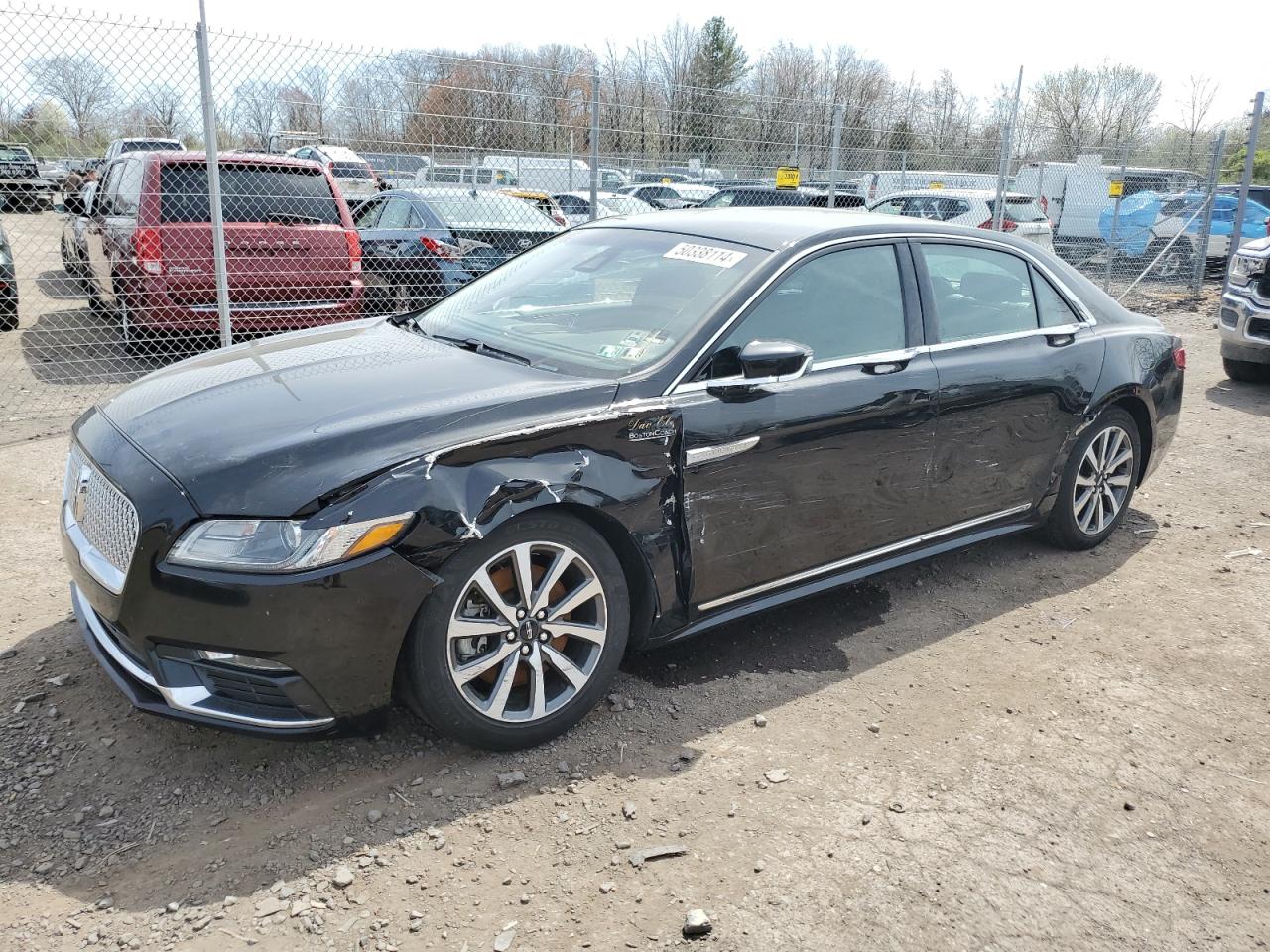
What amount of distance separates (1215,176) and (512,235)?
34.5 ft

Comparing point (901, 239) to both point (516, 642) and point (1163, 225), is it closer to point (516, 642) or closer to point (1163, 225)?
point (516, 642)

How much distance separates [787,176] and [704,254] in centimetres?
823

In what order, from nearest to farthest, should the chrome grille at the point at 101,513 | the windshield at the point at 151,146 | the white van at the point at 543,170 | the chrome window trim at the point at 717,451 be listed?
the chrome grille at the point at 101,513 → the chrome window trim at the point at 717,451 → the windshield at the point at 151,146 → the white van at the point at 543,170

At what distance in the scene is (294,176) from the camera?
26.8 feet

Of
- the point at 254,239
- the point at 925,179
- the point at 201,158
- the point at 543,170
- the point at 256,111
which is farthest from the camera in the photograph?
the point at 925,179

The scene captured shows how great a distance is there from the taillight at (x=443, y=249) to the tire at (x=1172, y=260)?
38.9 ft

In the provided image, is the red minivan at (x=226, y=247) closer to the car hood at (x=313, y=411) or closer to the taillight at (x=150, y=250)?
the taillight at (x=150, y=250)

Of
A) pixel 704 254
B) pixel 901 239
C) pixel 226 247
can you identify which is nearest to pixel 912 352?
pixel 901 239

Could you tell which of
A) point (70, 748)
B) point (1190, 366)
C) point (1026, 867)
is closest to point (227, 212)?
point (70, 748)

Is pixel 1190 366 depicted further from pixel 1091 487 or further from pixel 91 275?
pixel 91 275

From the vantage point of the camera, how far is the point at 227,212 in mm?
7719

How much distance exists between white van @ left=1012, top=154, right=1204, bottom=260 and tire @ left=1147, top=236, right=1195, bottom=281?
0.83 meters

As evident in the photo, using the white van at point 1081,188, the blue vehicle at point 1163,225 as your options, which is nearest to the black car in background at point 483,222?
the white van at point 1081,188

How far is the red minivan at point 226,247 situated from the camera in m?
7.64
